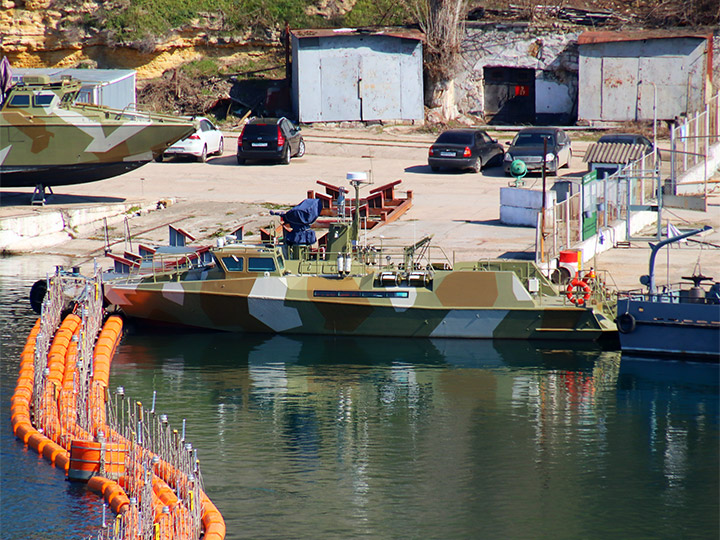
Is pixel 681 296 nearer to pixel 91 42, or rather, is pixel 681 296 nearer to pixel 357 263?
pixel 357 263

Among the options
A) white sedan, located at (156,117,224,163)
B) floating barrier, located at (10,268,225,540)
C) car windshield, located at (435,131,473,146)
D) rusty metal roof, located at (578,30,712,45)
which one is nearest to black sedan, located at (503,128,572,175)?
car windshield, located at (435,131,473,146)

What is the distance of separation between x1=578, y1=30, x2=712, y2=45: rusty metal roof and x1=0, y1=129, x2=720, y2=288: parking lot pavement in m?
5.08

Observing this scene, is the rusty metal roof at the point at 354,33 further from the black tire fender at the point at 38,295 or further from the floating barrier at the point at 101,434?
the floating barrier at the point at 101,434

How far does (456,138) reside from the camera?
4175 cm

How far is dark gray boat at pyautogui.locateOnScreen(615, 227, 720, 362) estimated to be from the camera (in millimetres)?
23703

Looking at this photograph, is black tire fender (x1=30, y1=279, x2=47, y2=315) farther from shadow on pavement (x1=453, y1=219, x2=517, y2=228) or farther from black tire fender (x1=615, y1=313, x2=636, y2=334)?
black tire fender (x1=615, y1=313, x2=636, y2=334)

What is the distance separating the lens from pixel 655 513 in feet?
52.7

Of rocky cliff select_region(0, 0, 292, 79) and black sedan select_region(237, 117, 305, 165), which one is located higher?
rocky cliff select_region(0, 0, 292, 79)

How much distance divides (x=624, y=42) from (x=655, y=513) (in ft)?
111

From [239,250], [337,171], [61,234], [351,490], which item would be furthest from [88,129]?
[351,490]

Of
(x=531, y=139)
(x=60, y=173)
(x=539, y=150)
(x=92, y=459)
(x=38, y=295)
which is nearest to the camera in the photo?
(x=92, y=459)

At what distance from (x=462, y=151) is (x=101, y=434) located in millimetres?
26259

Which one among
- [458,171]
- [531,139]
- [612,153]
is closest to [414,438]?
[612,153]

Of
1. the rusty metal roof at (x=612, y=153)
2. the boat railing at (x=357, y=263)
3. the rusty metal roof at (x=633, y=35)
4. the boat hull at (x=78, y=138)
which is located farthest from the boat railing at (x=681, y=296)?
the rusty metal roof at (x=633, y=35)
